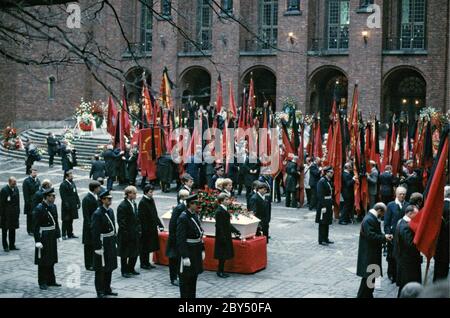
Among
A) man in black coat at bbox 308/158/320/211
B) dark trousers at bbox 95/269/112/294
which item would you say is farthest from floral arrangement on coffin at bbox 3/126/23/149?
dark trousers at bbox 95/269/112/294

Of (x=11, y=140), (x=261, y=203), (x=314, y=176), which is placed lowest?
(x=261, y=203)

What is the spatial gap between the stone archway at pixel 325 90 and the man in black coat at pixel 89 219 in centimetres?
2449

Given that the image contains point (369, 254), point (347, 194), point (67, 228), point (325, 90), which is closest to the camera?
point (369, 254)

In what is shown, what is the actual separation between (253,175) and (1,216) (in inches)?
363

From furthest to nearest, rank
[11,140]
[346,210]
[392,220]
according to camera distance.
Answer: [11,140]
[346,210]
[392,220]

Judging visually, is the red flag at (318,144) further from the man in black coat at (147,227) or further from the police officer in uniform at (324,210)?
the man in black coat at (147,227)

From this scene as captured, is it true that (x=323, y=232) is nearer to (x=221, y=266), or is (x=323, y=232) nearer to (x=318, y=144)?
(x=221, y=266)

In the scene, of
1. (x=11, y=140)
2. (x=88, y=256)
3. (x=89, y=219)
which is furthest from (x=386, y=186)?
(x=11, y=140)

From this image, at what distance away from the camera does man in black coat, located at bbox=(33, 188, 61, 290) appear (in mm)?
11000

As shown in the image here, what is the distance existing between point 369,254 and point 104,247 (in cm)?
404

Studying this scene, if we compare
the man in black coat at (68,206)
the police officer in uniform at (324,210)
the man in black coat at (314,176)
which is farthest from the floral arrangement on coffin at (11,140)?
the police officer in uniform at (324,210)

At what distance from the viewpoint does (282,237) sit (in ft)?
52.1

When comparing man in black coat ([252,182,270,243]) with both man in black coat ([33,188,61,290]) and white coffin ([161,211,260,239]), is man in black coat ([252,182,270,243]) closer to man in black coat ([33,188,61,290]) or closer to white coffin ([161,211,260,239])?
white coffin ([161,211,260,239])

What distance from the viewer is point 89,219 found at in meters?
12.7
